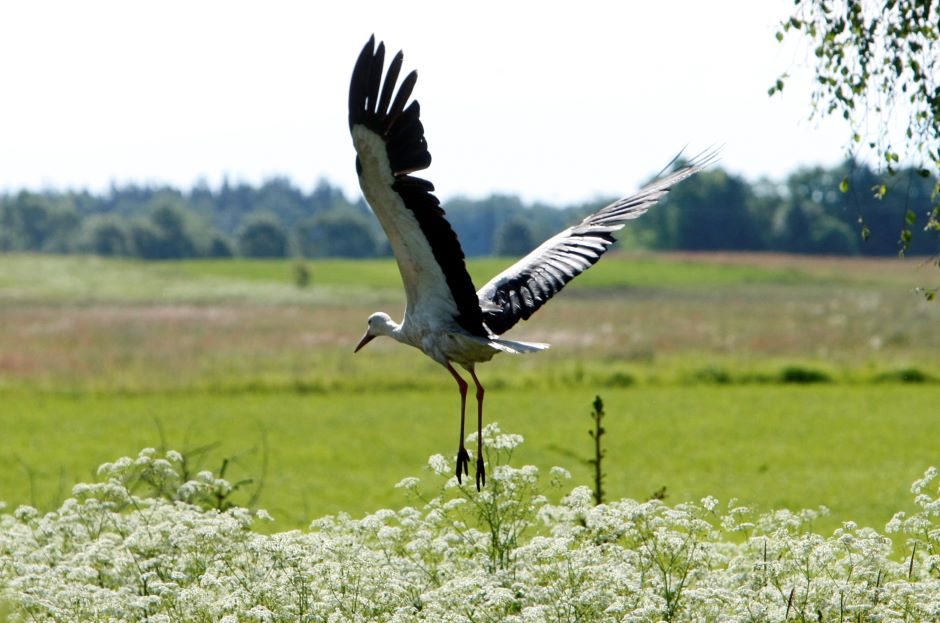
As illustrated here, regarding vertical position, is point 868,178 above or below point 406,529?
above

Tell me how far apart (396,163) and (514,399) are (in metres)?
21.9

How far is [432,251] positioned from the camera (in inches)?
251

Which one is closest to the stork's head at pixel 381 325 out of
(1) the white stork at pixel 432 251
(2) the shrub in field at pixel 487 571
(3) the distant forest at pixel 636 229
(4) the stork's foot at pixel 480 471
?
(1) the white stork at pixel 432 251

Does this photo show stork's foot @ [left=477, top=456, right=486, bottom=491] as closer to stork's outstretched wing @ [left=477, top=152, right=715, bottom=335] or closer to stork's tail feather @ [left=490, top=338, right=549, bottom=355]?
stork's tail feather @ [left=490, top=338, right=549, bottom=355]

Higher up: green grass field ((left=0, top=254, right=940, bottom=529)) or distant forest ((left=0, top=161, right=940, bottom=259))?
distant forest ((left=0, top=161, right=940, bottom=259))

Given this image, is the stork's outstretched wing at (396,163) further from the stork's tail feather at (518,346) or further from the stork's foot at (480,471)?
the stork's foot at (480,471)

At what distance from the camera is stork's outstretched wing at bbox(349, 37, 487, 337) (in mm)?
5934

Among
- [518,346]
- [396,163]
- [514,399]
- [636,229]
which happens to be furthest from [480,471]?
[636,229]

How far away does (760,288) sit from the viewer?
2650 inches

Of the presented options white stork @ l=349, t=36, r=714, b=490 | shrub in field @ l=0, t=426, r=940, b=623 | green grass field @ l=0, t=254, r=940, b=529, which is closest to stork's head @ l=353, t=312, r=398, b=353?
white stork @ l=349, t=36, r=714, b=490

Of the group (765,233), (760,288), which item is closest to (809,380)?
(760,288)

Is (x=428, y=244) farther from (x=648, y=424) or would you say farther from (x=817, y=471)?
(x=648, y=424)

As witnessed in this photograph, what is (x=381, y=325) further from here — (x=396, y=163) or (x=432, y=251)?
(x=396, y=163)

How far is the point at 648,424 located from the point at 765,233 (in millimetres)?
89784
